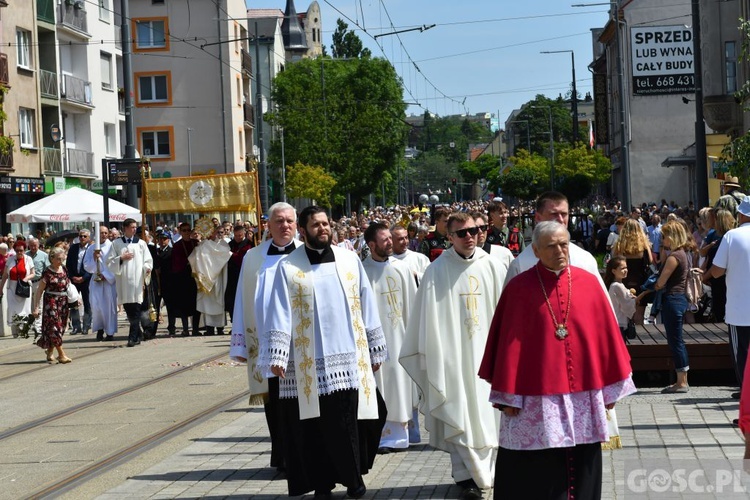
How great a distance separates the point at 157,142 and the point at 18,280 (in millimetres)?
41729

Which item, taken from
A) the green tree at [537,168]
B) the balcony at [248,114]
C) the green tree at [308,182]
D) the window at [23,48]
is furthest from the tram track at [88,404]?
the green tree at [537,168]

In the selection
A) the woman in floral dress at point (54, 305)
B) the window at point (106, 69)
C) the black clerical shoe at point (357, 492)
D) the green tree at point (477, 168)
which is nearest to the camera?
the black clerical shoe at point (357, 492)

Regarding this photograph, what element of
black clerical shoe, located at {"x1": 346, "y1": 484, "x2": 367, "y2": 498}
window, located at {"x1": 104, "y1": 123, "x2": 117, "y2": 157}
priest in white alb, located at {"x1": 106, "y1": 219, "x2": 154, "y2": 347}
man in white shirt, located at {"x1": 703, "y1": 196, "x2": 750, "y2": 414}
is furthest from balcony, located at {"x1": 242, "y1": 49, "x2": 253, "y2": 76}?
black clerical shoe, located at {"x1": 346, "y1": 484, "x2": 367, "y2": 498}

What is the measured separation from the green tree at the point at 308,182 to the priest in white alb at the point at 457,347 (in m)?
58.3

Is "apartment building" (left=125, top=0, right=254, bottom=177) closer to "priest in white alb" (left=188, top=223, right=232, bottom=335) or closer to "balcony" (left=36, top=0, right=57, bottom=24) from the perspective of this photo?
"balcony" (left=36, top=0, right=57, bottom=24)

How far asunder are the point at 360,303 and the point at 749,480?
2.67 m

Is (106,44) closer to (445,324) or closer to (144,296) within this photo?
(144,296)

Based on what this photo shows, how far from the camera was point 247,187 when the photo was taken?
1013 inches

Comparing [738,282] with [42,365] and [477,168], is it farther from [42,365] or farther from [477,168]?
[477,168]

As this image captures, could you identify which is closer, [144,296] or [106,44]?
[144,296]

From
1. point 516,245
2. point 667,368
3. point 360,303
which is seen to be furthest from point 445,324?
point 516,245

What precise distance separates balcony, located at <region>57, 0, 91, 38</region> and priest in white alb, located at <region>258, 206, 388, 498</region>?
41.4 m

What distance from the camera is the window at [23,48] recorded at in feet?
145

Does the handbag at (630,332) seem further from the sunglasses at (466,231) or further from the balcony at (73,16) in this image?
the balcony at (73,16)
